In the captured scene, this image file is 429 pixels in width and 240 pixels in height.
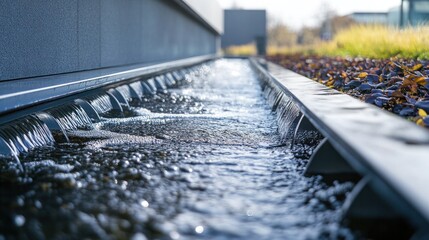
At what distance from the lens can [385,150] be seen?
82.6 inches

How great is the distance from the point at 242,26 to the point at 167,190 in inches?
1878

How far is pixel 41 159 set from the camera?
3447mm

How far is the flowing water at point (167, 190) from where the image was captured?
2.22 metres

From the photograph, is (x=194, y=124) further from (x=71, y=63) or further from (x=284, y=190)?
(x=71, y=63)

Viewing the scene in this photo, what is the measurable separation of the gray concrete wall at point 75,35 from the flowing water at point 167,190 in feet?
6.62

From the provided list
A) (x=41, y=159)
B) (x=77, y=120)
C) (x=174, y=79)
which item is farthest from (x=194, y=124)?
(x=174, y=79)

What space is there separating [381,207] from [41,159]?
2.18 m

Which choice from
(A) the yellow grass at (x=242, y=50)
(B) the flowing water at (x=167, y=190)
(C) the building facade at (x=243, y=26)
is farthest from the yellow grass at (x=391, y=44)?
(C) the building facade at (x=243, y=26)

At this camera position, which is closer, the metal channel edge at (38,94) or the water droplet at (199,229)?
the water droplet at (199,229)

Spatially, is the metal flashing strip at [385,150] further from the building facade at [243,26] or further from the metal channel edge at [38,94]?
the building facade at [243,26]

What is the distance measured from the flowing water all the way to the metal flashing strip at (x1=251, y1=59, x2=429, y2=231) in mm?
352

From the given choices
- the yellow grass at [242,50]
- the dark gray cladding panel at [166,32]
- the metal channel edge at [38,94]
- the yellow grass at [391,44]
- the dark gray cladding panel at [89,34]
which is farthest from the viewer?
the yellow grass at [242,50]

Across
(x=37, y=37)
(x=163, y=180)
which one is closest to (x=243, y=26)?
(x=37, y=37)

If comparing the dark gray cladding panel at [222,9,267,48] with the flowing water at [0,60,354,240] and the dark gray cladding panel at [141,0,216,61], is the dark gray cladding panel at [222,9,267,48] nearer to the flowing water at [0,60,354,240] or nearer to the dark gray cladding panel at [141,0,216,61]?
the dark gray cladding panel at [141,0,216,61]
